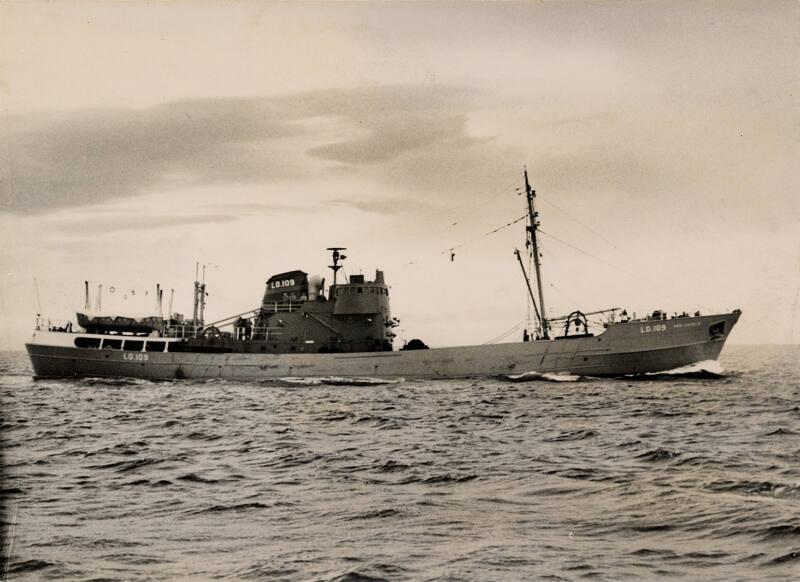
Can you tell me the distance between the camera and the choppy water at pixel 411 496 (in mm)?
7664

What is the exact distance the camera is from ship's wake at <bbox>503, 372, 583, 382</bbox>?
3462 centimetres

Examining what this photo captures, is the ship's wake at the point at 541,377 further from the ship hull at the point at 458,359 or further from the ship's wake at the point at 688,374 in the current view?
the ship's wake at the point at 688,374

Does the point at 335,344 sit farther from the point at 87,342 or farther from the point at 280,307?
the point at 87,342

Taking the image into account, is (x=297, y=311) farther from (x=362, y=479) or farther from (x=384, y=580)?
(x=384, y=580)

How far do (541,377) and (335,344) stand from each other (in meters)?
11.8

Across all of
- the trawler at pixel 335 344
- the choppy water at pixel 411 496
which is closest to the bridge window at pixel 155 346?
the trawler at pixel 335 344

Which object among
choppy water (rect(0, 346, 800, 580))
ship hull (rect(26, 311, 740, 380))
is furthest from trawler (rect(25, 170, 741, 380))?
choppy water (rect(0, 346, 800, 580))

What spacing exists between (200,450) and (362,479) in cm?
500

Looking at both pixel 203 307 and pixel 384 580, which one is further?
pixel 203 307

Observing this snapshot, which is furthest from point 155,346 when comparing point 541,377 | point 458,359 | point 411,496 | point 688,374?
point 411,496

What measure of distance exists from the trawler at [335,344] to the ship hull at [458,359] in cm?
5

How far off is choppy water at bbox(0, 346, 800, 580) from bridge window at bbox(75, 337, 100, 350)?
2221 centimetres

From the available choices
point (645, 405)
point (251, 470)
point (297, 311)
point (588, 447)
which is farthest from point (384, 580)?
point (297, 311)

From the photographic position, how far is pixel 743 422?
58.2 feet
